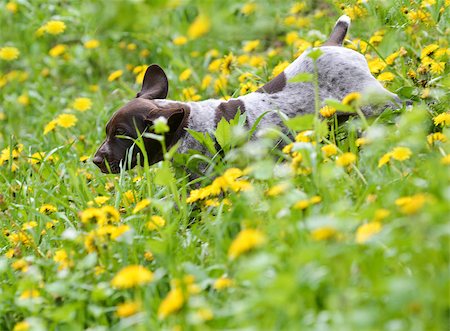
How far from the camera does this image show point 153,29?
6492 mm

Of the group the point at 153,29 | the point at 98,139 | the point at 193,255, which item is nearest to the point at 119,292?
the point at 193,255

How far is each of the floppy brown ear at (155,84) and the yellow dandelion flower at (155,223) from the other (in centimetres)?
123

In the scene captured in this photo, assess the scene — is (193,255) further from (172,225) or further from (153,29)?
(153,29)

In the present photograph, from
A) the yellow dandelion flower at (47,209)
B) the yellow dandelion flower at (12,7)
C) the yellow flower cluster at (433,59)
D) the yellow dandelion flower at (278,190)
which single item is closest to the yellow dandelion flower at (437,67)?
the yellow flower cluster at (433,59)

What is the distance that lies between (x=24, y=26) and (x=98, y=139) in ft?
7.54

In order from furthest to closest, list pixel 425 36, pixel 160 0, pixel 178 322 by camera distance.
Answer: pixel 425 36, pixel 160 0, pixel 178 322

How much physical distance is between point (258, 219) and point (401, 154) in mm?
593

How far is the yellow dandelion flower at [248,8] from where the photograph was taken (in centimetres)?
629

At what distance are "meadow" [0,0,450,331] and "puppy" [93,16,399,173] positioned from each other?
121 mm

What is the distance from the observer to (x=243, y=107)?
4121 mm

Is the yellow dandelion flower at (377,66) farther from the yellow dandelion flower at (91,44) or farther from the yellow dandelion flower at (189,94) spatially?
the yellow dandelion flower at (91,44)

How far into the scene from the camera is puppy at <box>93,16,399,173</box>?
13.2ft

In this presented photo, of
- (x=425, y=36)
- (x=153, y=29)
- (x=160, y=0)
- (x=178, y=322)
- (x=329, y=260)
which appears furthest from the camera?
(x=153, y=29)

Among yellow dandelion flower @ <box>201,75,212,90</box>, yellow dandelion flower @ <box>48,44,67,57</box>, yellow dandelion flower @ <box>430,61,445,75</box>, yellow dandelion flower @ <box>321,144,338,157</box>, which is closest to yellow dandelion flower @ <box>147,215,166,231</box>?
yellow dandelion flower @ <box>321,144,338,157</box>
